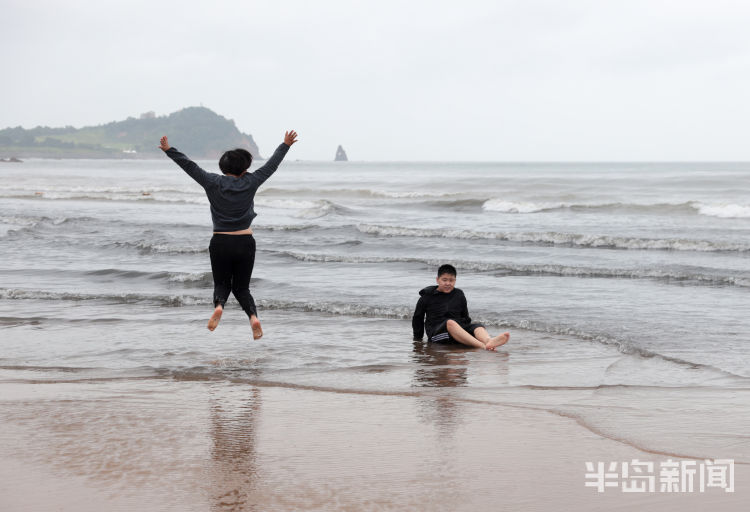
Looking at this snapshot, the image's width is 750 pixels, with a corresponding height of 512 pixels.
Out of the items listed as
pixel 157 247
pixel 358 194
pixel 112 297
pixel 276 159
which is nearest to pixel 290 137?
pixel 276 159

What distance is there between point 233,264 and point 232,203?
1.75ft

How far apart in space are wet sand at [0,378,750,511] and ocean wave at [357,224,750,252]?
45.2ft

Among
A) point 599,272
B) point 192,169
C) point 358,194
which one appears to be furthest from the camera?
point 358,194

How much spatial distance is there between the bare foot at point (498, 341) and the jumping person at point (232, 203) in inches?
86.8

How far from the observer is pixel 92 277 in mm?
12883

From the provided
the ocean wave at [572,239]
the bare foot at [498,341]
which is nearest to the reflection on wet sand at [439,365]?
the bare foot at [498,341]

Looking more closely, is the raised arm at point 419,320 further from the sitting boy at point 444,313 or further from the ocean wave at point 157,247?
the ocean wave at point 157,247

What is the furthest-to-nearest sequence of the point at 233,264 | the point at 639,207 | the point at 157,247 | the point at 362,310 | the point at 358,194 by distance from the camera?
the point at 358,194 < the point at 639,207 < the point at 157,247 < the point at 362,310 < the point at 233,264

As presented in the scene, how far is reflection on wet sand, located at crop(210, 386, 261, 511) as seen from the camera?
11.2ft

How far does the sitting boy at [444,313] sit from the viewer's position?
7.75 m

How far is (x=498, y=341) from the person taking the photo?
7344 millimetres

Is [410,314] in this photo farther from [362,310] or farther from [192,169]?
[192,169]

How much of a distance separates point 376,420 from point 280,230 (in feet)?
57.8

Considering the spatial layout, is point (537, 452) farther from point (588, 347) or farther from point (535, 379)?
point (588, 347)
